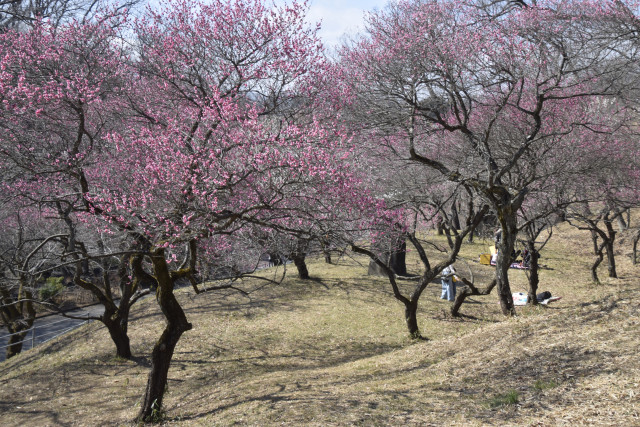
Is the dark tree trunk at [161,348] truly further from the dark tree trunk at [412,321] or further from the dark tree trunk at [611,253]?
the dark tree trunk at [611,253]

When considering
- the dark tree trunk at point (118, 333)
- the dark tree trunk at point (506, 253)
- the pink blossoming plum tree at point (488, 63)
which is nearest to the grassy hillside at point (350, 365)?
the dark tree trunk at point (118, 333)

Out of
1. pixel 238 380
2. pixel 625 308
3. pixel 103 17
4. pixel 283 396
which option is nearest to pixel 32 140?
pixel 103 17

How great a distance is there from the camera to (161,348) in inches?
295

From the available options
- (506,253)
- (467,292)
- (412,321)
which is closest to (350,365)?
(412,321)

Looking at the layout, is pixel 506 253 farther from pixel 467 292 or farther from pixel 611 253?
pixel 611 253

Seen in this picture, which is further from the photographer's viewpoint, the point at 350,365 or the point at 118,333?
the point at 118,333

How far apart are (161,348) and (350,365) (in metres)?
3.82

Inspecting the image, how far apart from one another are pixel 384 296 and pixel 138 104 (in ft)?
32.2

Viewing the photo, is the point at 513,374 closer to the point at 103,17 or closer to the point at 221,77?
the point at 221,77

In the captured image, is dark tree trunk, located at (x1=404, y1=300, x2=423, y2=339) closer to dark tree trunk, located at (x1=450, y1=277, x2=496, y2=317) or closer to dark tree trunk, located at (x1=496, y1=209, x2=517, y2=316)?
dark tree trunk, located at (x1=450, y1=277, x2=496, y2=317)

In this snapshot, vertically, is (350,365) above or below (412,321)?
below

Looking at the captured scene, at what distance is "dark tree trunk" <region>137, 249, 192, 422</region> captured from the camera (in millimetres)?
7359

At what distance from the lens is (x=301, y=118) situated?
418 inches

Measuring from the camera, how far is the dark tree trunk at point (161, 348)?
24.1ft
